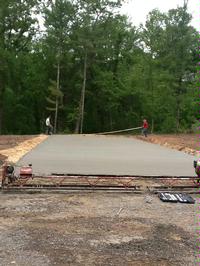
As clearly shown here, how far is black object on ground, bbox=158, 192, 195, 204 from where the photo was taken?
6246 millimetres

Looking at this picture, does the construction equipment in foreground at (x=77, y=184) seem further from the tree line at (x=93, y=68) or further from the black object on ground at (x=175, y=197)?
the tree line at (x=93, y=68)

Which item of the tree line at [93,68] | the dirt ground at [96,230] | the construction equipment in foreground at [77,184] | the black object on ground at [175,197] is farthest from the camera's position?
the tree line at [93,68]

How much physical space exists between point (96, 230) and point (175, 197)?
8.02 feet

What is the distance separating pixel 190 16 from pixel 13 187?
29.5 m

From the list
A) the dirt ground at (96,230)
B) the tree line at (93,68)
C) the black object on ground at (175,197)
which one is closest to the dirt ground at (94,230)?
the dirt ground at (96,230)

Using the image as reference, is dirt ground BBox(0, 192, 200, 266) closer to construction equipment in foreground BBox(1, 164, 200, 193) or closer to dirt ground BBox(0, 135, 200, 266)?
dirt ground BBox(0, 135, 200, 266)

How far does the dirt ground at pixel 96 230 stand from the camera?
376 cm

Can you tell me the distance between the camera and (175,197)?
6480mm

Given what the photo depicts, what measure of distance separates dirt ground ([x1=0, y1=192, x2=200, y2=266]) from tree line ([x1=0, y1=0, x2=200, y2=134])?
81.8 feet

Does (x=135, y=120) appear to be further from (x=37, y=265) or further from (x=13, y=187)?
(x=37, y=265)

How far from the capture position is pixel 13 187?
674 centimetres

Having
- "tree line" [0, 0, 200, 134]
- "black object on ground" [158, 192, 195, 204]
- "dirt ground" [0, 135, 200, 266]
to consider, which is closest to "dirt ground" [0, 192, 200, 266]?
"dirt ground" [0, 135, 200, 266]

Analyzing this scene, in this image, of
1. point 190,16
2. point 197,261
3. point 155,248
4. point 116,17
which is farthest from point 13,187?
point 116,17

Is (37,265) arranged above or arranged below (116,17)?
below
